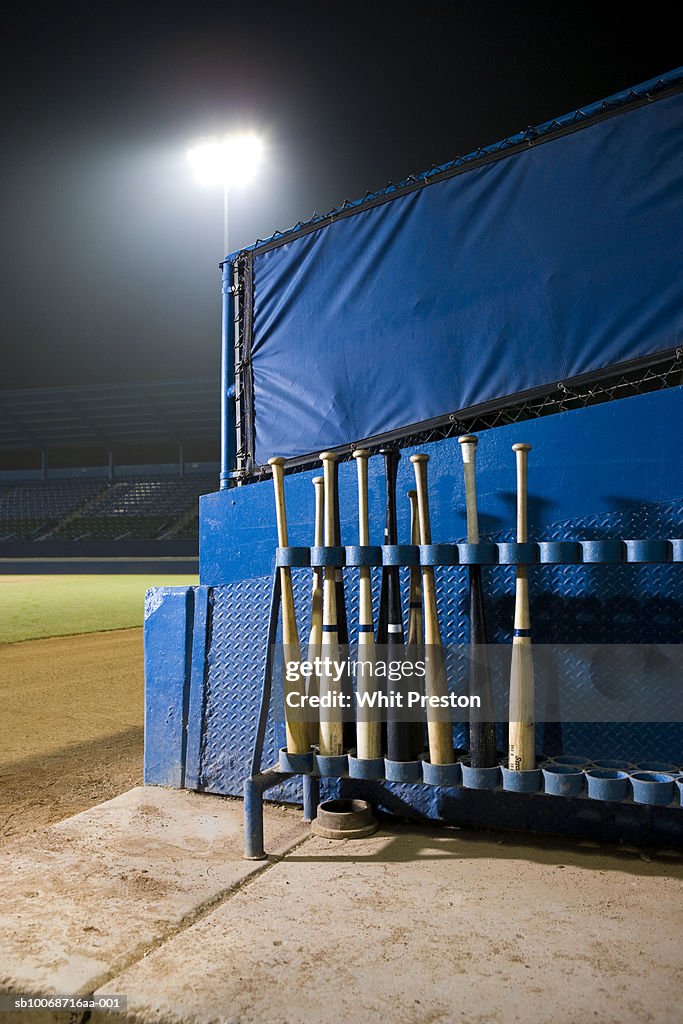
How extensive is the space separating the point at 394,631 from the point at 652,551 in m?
0.91

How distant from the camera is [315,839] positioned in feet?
9.17

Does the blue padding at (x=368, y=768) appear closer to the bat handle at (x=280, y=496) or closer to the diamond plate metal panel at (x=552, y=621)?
the diamond plate metal panel at (x=552, y=621)

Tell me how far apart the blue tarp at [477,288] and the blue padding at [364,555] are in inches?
36.1

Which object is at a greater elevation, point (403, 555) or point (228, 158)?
point (228, 158)

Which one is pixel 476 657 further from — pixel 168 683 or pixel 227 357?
pixel 227 357

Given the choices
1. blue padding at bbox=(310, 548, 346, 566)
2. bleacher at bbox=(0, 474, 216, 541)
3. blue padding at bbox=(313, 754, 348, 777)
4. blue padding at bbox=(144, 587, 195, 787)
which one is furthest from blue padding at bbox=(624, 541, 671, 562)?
bleacher at bbox=(0, 474, 216, 541)

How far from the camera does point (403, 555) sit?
259cm

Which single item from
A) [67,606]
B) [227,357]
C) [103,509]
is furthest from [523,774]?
[103,509]

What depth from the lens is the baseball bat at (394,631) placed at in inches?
103

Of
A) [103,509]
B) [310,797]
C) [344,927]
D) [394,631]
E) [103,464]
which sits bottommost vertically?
[344,927]

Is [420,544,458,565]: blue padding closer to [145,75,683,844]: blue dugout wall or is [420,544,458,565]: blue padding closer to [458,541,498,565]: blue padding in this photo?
[458,541,498,565]: blue padding

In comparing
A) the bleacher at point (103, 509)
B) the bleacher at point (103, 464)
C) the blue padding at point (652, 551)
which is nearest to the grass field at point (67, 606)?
the blue padding at point (652, 551)

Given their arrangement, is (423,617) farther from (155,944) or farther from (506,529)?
(155,944)

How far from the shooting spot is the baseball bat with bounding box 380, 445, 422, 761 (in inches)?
103
